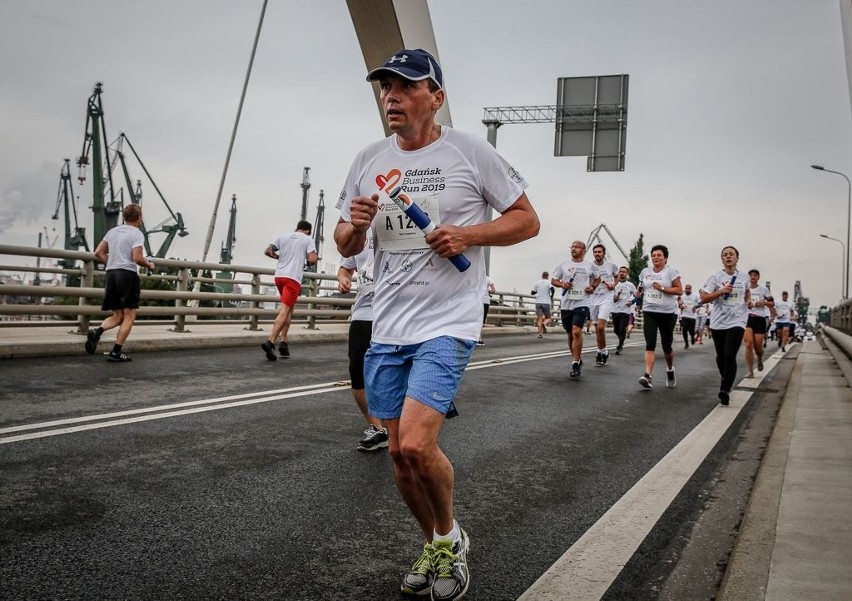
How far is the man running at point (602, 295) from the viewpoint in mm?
13681

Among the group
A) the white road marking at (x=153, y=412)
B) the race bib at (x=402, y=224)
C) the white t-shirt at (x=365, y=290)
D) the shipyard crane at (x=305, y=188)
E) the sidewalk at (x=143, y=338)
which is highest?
the shipyard crane at (x=305, y=188)

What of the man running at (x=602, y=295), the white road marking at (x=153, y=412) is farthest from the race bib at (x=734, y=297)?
the white road marking at (x=153, y=412)

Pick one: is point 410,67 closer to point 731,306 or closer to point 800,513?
point 800,513

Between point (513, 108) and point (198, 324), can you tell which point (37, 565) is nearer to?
point (198, 324)

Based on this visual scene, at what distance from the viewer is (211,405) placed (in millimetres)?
6840

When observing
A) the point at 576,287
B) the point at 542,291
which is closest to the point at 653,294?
the point at 576,287

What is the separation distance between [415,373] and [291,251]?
920 centimetres

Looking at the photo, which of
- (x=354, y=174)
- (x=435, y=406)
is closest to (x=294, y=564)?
(x=435, y=406)

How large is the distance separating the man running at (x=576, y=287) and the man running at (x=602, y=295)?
264mm

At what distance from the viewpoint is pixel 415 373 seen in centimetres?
294

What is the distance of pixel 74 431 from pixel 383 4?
760 cm

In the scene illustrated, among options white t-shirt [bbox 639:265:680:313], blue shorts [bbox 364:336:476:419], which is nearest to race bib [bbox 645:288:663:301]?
white t-shirt [bbox 639:265:680:313]

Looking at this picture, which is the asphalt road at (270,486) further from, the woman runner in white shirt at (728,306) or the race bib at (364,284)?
the woman runner in white shirt at (728,306)

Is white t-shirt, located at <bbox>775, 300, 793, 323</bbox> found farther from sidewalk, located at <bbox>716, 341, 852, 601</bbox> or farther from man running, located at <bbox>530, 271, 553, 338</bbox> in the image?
sidewalk, located at <bbox>716, 341, 852, 601</bbox>
